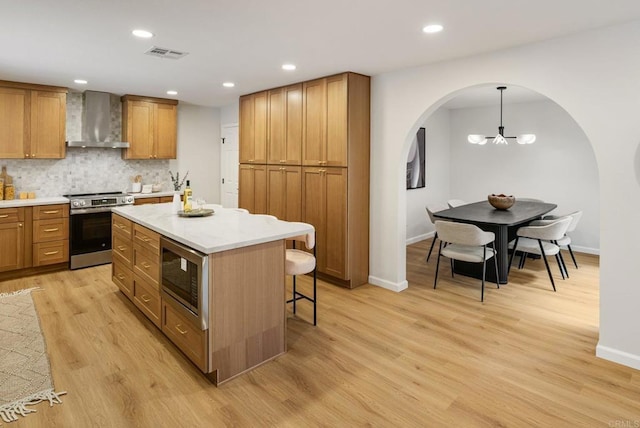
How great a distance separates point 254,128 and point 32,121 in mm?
2851

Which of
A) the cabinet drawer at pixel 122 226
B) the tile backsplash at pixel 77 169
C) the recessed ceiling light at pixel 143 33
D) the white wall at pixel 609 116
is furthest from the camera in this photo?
the tile backsplash at pixel 77 169

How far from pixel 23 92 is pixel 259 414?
514 centimetres

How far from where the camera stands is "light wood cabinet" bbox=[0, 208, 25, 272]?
465cm

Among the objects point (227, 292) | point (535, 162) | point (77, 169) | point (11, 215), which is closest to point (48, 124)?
point (77, 169)

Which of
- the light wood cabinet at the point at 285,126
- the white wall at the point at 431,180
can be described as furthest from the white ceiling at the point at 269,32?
the white wall at the point at 431,180

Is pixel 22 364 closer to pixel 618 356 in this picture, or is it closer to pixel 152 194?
pixel 152 194

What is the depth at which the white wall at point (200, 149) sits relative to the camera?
6801 millimetres

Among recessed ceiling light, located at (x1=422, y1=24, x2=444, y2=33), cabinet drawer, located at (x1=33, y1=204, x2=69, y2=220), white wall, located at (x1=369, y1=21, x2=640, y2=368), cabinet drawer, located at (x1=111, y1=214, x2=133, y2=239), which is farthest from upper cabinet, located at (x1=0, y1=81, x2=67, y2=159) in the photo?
white wall, located at (x1=369, y1=21, x2=640, y2=368)

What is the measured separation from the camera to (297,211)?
16.3 ft

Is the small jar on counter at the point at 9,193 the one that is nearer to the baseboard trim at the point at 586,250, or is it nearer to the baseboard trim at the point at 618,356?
the baseboard trim at the point at 618,356

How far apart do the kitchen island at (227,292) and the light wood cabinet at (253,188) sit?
82.3 inches

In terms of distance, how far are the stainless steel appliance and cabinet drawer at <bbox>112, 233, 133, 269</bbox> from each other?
128 centimetres

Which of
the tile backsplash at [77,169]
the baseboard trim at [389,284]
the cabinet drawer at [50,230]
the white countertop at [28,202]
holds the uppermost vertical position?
the tile backsplash at [77,169]

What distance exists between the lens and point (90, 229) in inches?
207
